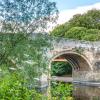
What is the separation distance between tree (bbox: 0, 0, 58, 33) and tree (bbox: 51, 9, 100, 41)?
32.7 meters

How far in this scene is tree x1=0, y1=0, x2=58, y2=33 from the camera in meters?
6.92

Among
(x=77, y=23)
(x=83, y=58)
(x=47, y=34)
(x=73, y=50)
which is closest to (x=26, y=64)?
(x=47, y=34)

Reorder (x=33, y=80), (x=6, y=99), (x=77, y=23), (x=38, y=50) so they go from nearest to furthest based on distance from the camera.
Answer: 1. (x=6, y=99)
2. (x=33, y=80)
3. (x=38, y=50)
4. (x=77, y=23)

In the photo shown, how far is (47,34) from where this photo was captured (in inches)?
281

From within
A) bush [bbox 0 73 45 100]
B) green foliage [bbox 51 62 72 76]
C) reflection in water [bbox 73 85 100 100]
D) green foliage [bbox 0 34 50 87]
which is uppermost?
green foliage [bbox 51 62 72 76]

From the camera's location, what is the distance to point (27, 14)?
693cm

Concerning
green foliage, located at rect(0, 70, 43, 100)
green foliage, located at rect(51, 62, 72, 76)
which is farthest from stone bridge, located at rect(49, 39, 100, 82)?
green foliage, located at rect(0, 70, 43, 100)

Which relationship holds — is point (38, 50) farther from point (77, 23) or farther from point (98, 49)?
point (77, 23)

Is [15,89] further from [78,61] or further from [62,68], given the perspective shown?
[62,68]

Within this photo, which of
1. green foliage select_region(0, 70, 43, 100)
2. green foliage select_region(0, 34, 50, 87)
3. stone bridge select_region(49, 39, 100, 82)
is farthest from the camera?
stone bridge select_region(49, 39, 100, 82)

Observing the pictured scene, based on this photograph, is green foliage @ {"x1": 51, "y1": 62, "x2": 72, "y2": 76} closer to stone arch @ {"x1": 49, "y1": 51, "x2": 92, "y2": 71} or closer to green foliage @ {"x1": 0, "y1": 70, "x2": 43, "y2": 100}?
stone arch @ {"x1": 49, "y1": 51, "x2": 92, "y2": 71}

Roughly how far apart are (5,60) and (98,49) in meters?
22.2

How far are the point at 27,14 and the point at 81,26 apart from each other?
121 ft

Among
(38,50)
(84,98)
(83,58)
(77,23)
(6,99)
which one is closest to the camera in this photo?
(6,99)
